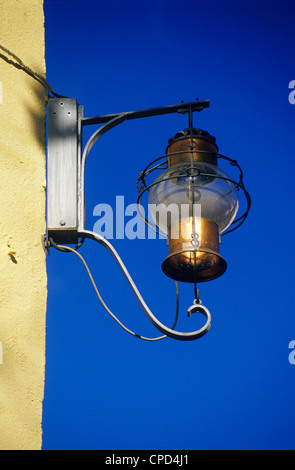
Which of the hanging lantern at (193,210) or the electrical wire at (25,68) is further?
the electrical wire at (25,68)

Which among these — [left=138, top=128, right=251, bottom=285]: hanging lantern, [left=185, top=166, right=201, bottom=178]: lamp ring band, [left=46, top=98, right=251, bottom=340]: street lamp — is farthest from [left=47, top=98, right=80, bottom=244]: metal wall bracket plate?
[left=185, top=166, right=201, bottom=178]: lamp ring band

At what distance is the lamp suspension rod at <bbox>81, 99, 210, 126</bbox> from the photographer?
2.76 metres

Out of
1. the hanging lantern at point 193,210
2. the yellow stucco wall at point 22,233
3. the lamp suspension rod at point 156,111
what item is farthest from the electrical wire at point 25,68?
the hanging lantern at point 193,210

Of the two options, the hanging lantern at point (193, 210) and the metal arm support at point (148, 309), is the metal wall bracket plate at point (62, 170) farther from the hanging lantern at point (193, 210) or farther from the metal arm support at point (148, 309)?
the hanging lantern at point (193, 210)

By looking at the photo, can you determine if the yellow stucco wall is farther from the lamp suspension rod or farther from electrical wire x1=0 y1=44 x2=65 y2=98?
the lamp suspension rod

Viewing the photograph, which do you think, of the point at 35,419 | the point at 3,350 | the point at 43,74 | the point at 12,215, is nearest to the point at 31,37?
the point at 43,74

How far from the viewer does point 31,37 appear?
298 cm

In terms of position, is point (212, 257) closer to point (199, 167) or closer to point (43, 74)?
point (199, 167)

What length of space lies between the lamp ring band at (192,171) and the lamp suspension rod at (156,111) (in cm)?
33

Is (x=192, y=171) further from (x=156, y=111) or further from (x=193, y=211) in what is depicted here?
(x=156, y=111)

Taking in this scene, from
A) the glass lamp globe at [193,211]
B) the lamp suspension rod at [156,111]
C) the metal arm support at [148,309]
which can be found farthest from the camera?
the lamp suspension rod at [156,111]

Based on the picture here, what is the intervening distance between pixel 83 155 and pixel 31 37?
2.31ft

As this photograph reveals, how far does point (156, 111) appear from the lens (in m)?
2.79

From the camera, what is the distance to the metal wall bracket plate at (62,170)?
2594mm
